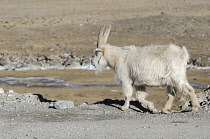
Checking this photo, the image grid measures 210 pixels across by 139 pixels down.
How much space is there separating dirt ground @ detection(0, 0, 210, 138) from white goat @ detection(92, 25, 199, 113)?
59cm

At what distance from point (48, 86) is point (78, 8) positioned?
31847mm

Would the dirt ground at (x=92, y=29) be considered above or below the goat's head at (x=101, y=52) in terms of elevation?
above

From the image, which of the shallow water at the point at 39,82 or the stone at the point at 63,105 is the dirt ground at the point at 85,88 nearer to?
the shallow water at the point at 39,82

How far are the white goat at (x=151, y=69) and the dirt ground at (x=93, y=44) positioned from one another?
1.93 feet

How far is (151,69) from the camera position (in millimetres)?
11680

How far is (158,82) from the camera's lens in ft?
38.3

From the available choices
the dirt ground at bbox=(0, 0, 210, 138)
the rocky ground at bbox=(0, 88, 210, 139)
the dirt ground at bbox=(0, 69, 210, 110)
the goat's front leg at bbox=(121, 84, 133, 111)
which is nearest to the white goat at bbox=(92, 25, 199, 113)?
the goat's front leg at bbox=(121, 84, 133, 111)

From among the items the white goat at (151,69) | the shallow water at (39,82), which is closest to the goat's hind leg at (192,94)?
the white goat at (151,69)

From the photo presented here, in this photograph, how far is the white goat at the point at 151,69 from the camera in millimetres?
11500

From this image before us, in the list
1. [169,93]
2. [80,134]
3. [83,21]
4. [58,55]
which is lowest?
[80,134]

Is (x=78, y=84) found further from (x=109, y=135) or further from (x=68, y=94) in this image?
(x=109, y=135)

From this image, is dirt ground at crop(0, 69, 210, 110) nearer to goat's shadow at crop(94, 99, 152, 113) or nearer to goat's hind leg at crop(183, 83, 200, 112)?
goat's shadow at crop(94, 99, 152, 113)

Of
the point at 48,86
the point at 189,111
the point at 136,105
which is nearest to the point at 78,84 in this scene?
the point at 48,86

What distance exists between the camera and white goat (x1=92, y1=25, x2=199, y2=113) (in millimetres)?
11500
